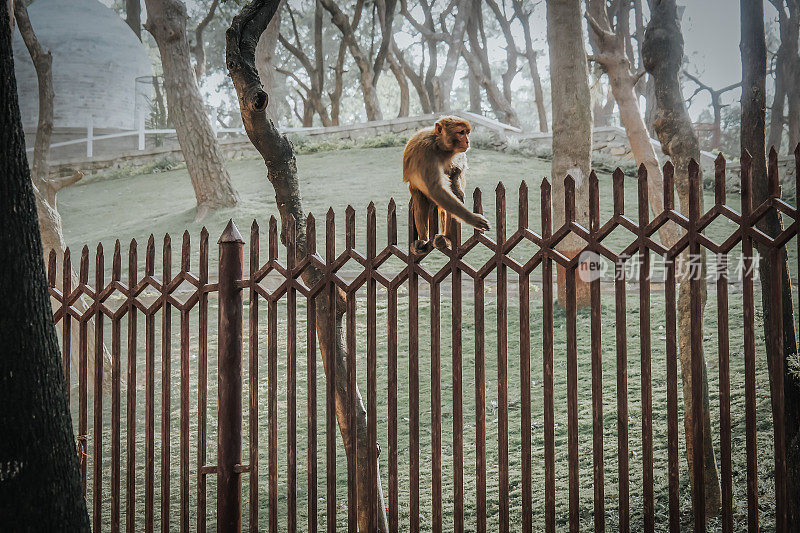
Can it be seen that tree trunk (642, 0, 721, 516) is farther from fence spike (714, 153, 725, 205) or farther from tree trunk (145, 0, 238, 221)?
tree trunk (145, 0, 238, 221)

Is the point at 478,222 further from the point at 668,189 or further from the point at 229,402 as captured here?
the point at 229,402

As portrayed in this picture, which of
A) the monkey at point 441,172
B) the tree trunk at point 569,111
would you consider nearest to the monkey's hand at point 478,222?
the monkey at point 441,172

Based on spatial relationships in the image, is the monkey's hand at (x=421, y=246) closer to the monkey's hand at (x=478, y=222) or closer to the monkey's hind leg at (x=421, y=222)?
the monkey's hind leg at (x=421, y=222)

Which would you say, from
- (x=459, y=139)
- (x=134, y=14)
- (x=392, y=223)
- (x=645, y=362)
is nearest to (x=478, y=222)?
(x=459, y=139)

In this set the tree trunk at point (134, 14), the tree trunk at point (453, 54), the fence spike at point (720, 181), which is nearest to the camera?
the fence spike at point (720, 181)

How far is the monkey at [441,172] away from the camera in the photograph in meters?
3.49

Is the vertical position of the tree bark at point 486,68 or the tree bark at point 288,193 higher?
the tree bark at point 486,68

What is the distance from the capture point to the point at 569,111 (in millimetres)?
9438

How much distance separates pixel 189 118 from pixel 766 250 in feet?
40.4

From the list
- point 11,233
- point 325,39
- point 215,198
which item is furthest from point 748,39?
point 325,39

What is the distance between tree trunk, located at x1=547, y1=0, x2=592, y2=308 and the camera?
927cm

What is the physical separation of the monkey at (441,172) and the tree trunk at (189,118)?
34.8ft

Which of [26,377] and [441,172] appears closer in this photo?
[26,377]

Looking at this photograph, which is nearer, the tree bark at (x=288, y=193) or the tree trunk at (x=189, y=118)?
the tree bark at (x=288, y=193)
